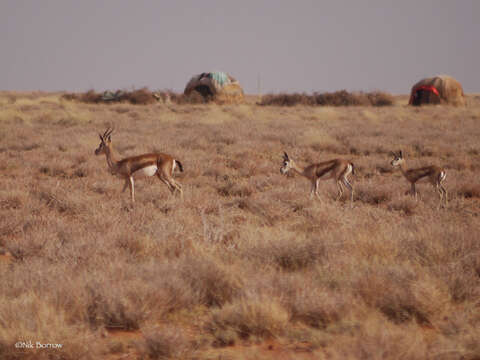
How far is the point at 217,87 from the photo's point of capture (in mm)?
35375

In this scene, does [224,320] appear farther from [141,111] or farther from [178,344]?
[141,111]

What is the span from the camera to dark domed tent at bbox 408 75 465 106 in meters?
35.6

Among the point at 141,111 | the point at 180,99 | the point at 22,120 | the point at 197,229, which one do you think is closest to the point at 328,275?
the point at 197,229

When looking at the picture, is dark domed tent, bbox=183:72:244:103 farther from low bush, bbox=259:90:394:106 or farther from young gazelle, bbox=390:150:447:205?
young gazelle, bbox=390:150:447:205

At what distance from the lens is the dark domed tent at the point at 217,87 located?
35.3m

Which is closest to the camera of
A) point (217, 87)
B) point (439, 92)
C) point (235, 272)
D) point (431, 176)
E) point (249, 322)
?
point (249, 322)

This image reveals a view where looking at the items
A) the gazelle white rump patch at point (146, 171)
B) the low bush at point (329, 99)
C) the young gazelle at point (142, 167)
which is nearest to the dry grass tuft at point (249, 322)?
the young gazelle at point (142, 167)

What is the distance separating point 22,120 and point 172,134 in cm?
855

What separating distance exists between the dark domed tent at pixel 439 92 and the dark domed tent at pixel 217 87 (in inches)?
573

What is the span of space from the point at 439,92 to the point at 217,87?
57.4 feet

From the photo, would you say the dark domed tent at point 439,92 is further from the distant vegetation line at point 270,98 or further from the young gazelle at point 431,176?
the young gazelle at point 431,176

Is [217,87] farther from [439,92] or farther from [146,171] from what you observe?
[146,171]

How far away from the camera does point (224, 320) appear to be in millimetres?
3838

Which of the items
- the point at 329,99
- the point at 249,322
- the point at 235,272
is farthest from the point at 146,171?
the point at 329,99
